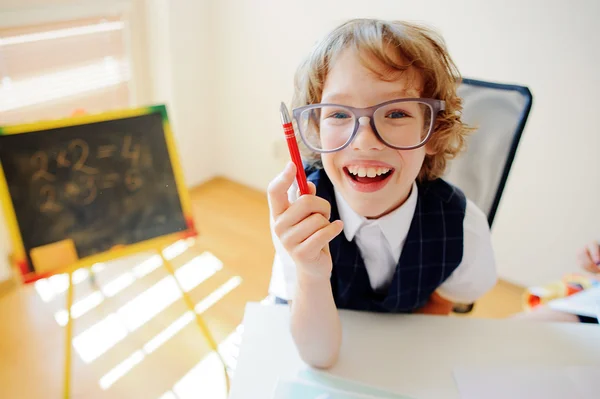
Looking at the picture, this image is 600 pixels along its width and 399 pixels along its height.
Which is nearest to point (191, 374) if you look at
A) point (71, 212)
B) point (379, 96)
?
point (71, 212)

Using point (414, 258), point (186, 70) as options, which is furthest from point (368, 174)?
point (186, 70)

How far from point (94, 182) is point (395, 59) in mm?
934

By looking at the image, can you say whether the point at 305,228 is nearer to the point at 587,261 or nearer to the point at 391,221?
the point at 391,221

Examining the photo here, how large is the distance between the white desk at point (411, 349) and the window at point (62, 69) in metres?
1.59

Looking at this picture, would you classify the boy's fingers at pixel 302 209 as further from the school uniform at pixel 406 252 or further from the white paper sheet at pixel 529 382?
the white paper sheet at pixel 529 382

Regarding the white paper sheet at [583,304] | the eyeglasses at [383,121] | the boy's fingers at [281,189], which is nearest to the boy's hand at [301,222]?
the boy's fingers at [281,189]

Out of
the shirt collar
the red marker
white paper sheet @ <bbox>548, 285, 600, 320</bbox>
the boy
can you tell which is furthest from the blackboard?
white paper sheet @ <bbox>548, 285, 600, 320</bbox>

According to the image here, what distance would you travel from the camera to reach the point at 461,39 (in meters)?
1.90

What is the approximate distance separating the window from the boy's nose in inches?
66.7

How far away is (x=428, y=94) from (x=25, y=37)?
1736 millimetres

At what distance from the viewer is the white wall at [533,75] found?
172 cm

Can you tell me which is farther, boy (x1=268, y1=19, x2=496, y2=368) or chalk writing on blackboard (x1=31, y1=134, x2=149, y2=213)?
chalk writing on blackboard (x1=31, y1=134, x2=149, y2=213)

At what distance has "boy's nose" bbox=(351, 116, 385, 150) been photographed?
786mm

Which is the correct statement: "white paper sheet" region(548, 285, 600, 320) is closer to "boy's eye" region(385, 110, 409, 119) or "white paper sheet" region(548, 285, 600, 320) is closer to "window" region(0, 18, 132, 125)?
"boy's eye" region(385, 110, 409, 119)
